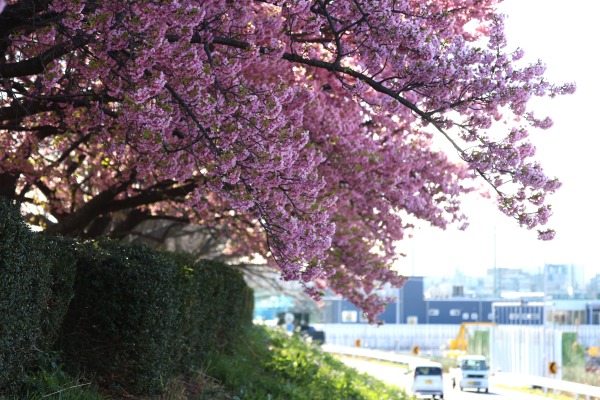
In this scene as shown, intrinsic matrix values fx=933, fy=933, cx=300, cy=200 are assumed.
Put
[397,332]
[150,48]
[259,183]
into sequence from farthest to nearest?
[397,332] → [259,183] → [150,48]

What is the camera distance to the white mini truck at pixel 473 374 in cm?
3306

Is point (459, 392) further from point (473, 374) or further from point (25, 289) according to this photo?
point (25, 289)

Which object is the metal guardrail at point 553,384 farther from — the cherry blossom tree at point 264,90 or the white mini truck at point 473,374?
the cherry blossom tree at point 264,90

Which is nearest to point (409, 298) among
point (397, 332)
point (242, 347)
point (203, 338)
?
point (397, 332)

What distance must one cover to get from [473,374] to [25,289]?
27.9 m

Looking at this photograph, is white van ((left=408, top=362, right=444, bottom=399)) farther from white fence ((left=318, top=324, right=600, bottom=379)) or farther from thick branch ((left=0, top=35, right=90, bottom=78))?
thick branch ((left=0, top=35, right=90, bottom=78))

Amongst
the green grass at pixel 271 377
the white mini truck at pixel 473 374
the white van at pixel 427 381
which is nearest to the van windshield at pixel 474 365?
the white mini truck at pixel 473 374

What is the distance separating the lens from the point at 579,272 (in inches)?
2170

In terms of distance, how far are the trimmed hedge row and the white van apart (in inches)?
685

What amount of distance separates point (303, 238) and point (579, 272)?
48.4 m

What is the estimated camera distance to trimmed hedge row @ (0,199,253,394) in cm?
696

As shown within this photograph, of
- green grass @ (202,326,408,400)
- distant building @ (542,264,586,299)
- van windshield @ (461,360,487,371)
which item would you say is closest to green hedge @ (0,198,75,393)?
green grass @ (202,326,408,400)

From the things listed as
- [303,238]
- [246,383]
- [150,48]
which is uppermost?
[150,48]

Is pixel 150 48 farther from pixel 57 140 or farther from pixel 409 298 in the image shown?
pixel 409 298
